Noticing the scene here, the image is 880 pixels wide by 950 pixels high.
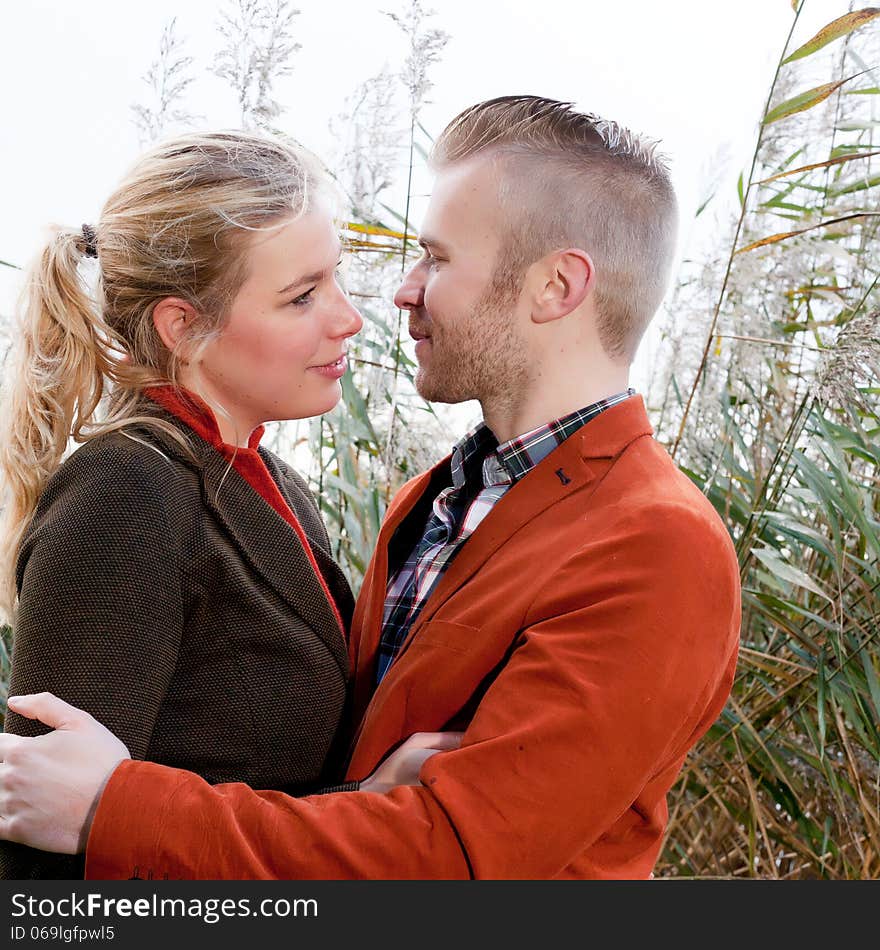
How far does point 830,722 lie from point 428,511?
97cm

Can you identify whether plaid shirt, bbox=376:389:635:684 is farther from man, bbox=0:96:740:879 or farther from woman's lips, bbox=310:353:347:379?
woman's lips, bbox=310:353:347:379

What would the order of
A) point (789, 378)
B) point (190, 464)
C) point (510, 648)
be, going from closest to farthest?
point (510, 648), point (190, 464), point (789, 378)

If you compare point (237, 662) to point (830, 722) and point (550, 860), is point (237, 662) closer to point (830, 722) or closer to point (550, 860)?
point (550, 860)

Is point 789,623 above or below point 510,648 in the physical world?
below

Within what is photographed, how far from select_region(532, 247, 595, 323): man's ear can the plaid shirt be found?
5.3 inches

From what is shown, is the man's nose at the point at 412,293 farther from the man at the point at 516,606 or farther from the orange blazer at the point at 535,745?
the orange blazer at the point at 535,745

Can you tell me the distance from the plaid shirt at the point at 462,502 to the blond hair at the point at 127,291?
384 mm

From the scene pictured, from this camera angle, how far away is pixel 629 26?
3.15m

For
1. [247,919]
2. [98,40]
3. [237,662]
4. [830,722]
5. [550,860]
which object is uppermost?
[98,40]

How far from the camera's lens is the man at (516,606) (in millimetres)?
1160

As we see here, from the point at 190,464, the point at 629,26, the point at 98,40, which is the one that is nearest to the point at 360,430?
the point at 190,464

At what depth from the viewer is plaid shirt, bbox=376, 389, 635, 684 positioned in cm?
148

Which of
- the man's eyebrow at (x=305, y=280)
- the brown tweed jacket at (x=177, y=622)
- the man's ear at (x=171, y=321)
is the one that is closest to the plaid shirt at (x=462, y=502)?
the brown tweed jacket at (x=177, y=622)

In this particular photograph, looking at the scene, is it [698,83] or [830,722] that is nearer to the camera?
[830,722]
